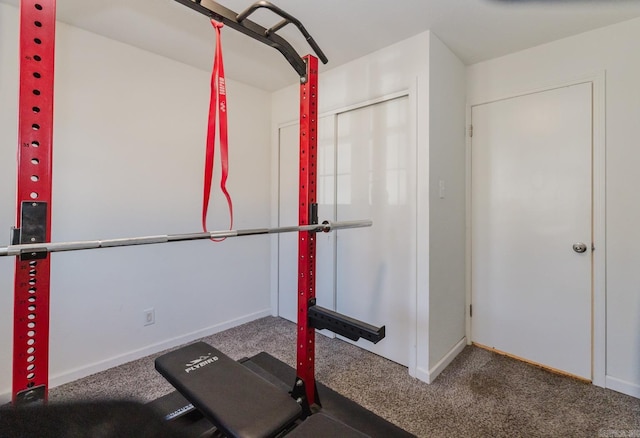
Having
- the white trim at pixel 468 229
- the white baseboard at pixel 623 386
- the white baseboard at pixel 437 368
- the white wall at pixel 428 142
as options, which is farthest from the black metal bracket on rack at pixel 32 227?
the white baseboard at pixel 623 386

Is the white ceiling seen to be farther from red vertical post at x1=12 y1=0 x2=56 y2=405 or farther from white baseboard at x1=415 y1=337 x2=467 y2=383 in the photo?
white baseboard at x1=415 y1=337 x2=467 y2=383

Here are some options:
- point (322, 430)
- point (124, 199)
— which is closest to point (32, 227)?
point (322, 430)

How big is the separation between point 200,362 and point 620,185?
271cm

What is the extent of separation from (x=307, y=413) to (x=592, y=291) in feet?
6.73

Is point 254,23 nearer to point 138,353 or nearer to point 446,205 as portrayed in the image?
point 446,205

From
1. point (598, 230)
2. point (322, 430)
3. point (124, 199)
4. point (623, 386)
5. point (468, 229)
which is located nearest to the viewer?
point (322, 430)

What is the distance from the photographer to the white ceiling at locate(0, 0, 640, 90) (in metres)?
1.76

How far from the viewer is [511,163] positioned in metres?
2.34

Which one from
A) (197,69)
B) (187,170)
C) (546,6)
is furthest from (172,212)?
(546,6)

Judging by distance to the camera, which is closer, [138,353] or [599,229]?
[599,229]

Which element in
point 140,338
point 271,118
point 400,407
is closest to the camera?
point 400,407

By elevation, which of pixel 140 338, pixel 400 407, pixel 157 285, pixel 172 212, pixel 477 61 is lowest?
pixel 400 407

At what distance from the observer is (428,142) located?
78.7 inches

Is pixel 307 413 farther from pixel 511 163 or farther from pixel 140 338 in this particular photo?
pixel 511 163
